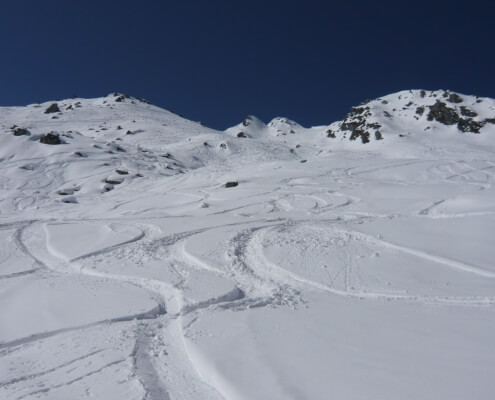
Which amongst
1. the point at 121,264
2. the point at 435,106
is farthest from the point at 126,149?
the point at 435,106

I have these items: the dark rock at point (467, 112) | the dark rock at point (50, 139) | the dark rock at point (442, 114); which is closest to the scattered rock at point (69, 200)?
the dark rock at point (50, 139)

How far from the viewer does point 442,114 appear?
54.0m

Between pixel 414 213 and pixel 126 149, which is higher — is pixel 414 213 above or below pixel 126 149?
below

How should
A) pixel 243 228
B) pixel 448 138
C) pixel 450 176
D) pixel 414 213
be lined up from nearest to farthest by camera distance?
pixel 243 228 → pixel 414 213 → pixel 450 176 → pixel 448 138

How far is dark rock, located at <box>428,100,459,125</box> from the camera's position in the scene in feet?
172

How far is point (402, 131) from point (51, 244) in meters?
53.2

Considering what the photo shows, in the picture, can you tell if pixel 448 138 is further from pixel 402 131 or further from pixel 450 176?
pixel 450 176

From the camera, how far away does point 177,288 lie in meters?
6.05

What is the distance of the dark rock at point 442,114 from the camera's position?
5256 centimetres

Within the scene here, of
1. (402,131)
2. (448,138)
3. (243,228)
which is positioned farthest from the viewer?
(402,131)

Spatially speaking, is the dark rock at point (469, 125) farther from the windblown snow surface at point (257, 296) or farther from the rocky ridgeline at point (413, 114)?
the windblown snow surface at point (257, 296)

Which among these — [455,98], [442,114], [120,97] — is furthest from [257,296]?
[120,97]

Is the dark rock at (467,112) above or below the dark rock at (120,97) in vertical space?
below

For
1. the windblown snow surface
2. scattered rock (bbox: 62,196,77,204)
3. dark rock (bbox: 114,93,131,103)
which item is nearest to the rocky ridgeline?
the windblown snow surface
